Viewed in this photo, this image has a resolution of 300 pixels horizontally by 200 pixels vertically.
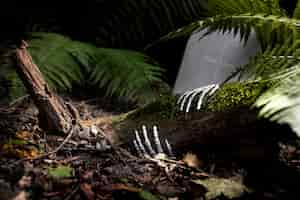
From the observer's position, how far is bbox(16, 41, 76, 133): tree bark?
153 cm

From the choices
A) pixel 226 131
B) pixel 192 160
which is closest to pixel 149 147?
pixel 192 160

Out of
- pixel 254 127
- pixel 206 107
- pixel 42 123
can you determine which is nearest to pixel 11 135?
pixel 42 123

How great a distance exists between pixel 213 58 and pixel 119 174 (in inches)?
38.6

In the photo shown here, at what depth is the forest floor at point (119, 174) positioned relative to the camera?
4.19 feet

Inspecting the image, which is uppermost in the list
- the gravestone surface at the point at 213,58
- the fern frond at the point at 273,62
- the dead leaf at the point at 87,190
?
the gravestone surface at the point at 213,58

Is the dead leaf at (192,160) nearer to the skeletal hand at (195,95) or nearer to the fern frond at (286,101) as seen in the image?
the skeletal hand at (195,95)

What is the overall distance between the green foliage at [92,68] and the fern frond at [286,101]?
991mm

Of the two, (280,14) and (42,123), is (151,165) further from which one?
(280,14)

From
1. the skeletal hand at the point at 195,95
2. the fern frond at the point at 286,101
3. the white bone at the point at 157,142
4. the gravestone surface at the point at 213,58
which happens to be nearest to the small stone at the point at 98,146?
the white bone at the point at 157,142

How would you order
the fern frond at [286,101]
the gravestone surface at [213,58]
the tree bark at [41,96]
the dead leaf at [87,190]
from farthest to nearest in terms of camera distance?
the gravestone surface at [213,58]
the tree bark at [41,96]
the dead leaf at [87,190]
the fern frond at [286,101]

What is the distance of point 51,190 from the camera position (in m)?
1.27

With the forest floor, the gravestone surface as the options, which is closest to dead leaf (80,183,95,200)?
the forest floor

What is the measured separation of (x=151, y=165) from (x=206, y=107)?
276 millimetres

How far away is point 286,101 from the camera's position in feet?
3.47
